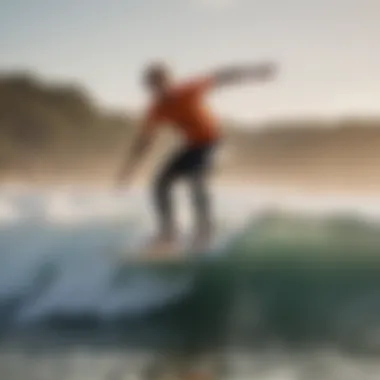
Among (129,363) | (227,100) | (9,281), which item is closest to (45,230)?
(9,281)

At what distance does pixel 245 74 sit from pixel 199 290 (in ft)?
1.18

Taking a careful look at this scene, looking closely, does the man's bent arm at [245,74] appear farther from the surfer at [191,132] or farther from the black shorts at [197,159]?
the black shorts at [197,159]

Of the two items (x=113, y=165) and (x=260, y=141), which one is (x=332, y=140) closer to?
(x=260, y=141)

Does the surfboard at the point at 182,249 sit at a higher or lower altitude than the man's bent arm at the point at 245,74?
lower

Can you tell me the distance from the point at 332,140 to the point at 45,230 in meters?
0.50

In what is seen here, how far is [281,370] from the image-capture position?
1339 millimetres

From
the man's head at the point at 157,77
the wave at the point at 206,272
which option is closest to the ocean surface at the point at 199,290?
the wave at the point at 206,272

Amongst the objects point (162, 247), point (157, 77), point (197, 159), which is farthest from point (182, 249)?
point (157, 77)

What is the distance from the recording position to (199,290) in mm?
1380

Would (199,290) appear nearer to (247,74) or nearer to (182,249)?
(182,249)

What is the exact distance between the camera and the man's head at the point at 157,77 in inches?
55.8

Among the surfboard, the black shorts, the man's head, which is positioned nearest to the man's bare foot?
the surfboard

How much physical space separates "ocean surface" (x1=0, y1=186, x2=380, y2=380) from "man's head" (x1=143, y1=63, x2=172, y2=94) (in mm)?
178

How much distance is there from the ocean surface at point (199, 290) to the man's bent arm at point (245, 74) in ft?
0.59
